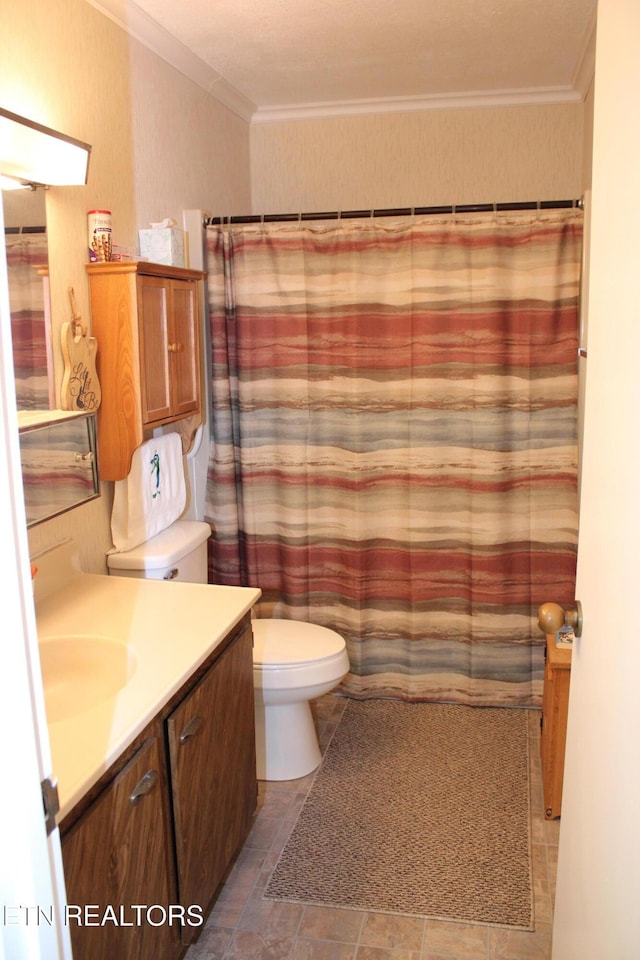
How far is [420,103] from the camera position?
358 centimetres

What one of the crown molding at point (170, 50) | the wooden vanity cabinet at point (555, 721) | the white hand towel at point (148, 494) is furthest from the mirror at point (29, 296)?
the wooden vanity cabinet at point (555, 721)

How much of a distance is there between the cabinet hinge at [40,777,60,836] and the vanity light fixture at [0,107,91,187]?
1407 millimetres

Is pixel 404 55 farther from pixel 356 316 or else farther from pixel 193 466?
pixel 193 466

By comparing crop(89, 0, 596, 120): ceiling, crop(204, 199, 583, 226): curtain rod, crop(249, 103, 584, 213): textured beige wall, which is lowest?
crop(204, 199, 583, 226): curtain rod

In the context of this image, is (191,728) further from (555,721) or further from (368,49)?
(368,49)

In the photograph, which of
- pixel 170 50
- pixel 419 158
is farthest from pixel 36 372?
pixel 419 158

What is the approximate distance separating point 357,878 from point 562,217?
220 cm

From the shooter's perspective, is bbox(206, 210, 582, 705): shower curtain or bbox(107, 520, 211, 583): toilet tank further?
bbox(206, 210, 582, 705): shower curtain

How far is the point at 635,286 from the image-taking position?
3.56ft

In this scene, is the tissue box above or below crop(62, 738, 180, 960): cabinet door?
above

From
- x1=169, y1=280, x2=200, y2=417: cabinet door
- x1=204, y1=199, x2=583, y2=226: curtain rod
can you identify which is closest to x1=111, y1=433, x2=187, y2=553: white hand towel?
Result: x1=169, y1=280, x2=200, y2=417: cabinet door

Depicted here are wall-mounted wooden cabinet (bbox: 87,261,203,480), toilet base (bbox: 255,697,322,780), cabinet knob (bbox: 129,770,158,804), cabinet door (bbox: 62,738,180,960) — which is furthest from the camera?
toilet base (bbox: 255,697,322,780)

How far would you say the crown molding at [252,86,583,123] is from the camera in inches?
137

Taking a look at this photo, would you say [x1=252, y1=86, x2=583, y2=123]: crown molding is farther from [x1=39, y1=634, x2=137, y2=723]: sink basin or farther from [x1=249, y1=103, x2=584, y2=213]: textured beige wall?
[x1=39, y1=634, x2=137, y2=723]: sink basin
